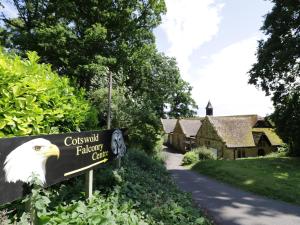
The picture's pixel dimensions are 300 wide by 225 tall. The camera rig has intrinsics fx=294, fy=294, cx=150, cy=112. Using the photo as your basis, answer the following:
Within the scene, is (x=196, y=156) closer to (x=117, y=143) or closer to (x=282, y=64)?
(x=282, y=64)

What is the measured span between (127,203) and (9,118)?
13.4ft

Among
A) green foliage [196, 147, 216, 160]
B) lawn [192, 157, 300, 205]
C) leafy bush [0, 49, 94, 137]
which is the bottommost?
lawn [192, 157, 300, 205]

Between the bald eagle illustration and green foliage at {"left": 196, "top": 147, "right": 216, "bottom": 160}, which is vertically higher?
the bald eagle illustration

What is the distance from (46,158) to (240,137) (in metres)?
46.7

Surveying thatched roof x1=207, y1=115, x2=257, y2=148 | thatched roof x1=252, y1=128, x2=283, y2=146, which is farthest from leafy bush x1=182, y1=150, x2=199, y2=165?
thatched roof x1=252, y1=128, x2=283, y2=146

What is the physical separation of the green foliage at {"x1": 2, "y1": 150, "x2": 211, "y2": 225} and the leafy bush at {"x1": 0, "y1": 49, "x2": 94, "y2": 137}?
134 centimetres

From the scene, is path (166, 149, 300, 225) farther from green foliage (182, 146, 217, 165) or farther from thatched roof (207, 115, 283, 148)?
thatched roof (207, 115, 283, 148)

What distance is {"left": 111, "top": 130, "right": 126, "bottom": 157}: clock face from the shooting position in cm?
883

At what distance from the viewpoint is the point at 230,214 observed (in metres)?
14.0

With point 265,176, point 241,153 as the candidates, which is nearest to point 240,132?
point 241,153

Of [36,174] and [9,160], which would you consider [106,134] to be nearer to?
[36,174]

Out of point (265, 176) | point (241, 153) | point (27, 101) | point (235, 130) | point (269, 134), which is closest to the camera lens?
point (27, 101)

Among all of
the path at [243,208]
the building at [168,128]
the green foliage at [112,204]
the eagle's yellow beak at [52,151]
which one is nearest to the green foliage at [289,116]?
the path at [243,208]

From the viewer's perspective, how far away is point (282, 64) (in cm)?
2652
